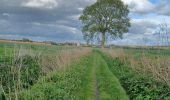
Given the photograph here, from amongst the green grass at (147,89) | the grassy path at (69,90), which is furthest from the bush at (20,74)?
the green grass at (147,89)

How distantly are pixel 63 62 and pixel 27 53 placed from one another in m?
3.28

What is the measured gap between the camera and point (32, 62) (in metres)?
23.5

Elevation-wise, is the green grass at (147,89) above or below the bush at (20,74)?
below

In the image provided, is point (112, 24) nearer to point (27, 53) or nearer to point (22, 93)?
point (27, 53)

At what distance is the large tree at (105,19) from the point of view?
84875mm

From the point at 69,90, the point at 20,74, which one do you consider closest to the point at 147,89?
the point at 69,90

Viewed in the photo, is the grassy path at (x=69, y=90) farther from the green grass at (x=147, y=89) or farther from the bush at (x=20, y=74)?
the bush at (x=20, y=74)

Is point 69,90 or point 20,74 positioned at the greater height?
point 20,74

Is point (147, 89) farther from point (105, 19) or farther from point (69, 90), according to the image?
point (105, 19)

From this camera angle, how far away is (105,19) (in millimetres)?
85438

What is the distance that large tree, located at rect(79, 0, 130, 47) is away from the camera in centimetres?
8488

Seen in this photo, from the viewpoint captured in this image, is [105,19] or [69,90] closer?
[69,90]

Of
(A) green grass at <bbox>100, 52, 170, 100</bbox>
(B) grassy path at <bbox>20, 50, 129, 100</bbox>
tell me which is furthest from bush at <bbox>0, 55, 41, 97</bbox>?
(A) green grass at <bbox>100, 52, 170, 100</bbox>

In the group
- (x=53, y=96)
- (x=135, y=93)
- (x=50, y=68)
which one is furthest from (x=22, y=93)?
(x=50, y=68)
